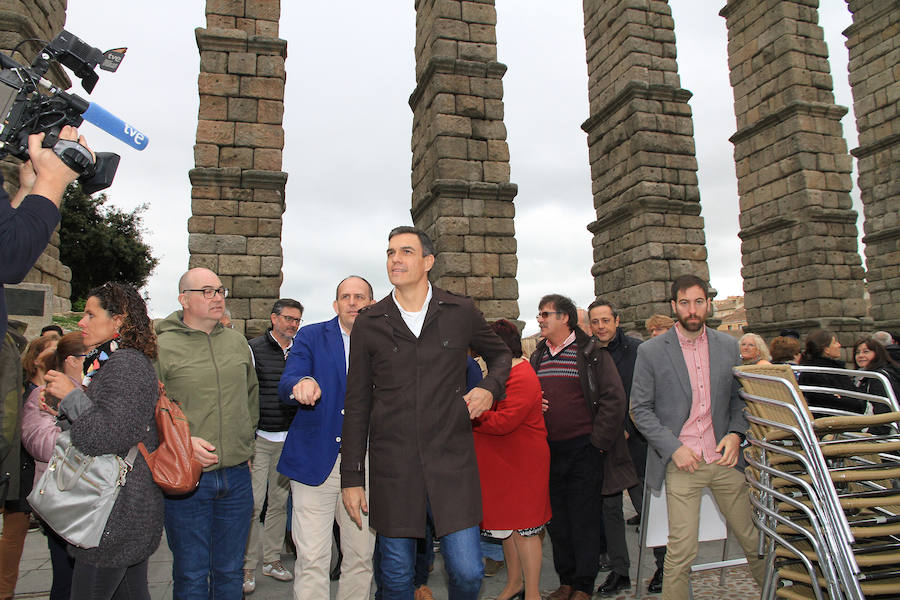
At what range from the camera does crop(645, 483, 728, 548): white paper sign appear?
3.81 metres

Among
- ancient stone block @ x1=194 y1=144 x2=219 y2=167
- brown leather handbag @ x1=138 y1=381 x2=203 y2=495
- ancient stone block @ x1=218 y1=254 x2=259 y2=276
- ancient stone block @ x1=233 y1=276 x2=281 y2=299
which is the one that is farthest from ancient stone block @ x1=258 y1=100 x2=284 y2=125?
brown leather handbag @ x1=138 y1=381 x2=203 y2=495

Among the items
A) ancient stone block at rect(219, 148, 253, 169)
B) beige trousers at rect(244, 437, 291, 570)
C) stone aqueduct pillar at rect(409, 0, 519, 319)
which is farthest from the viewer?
stone aqueduct pillar at rect(409, 0, 519, 319)

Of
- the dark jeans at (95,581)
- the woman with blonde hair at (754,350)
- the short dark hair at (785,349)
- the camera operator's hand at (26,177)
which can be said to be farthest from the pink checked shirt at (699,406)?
the camera operator's hand at (26,177)

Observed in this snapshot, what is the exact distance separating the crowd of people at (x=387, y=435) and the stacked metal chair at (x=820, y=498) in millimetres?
708

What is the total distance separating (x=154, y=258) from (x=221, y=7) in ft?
94.4

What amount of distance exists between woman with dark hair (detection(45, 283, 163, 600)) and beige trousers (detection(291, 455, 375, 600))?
778mm

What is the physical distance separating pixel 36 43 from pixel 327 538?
800cm

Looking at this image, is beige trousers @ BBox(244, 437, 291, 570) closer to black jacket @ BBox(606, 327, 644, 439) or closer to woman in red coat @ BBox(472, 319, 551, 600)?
woman in red coat @ BBox(472, 319, 551, 600)

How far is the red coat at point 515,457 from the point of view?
141 inches

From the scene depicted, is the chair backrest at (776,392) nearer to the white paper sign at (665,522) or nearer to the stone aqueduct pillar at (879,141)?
the white paper sign at (665,522)

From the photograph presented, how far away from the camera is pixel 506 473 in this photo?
370 cm

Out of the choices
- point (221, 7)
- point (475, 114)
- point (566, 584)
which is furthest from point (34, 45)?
point (566, 584)

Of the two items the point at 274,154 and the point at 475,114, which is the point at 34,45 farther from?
the point at 475,114

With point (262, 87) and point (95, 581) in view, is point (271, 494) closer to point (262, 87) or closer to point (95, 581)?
point (95, 581)
